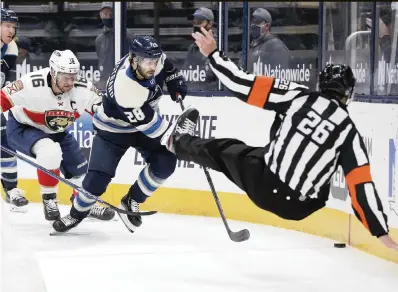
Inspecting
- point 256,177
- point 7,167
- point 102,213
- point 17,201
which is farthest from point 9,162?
point 256,177

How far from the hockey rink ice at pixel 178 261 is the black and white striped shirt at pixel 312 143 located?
2.10 feet

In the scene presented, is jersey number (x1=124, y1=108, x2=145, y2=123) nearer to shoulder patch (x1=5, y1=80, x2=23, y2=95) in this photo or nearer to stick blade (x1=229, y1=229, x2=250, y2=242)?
stick blade (x1=229, y1=229, x2=250, y2=242)

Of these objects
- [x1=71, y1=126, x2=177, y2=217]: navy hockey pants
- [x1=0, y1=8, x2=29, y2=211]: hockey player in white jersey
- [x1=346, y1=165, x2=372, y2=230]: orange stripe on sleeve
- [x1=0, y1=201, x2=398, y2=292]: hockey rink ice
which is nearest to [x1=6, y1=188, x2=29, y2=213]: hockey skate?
[x1=0, y1=8, x2=29, y2=211]: hockey player in white jersey

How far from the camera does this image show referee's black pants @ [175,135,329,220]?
3.39m

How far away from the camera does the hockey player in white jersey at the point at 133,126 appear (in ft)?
14.6

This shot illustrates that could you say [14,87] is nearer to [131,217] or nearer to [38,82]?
[38,82]

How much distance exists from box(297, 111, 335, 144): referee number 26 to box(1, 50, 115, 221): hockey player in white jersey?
186 centimetres

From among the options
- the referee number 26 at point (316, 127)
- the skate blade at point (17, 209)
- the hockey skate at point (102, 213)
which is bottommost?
the skate blade at point (17, 209)

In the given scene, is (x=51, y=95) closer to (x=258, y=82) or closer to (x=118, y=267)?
(x=118, y=267)

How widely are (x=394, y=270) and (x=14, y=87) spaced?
2.21 metres

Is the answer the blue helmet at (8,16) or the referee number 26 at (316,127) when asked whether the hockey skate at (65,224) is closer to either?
the blue helmet at (8,16)

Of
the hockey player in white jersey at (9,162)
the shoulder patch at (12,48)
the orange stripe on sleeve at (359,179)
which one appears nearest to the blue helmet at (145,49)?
the orange stripe on sleeve at (359,179)

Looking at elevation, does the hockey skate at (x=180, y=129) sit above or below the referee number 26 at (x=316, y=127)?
below

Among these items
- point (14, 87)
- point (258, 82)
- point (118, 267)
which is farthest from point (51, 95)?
point (258, 82)
